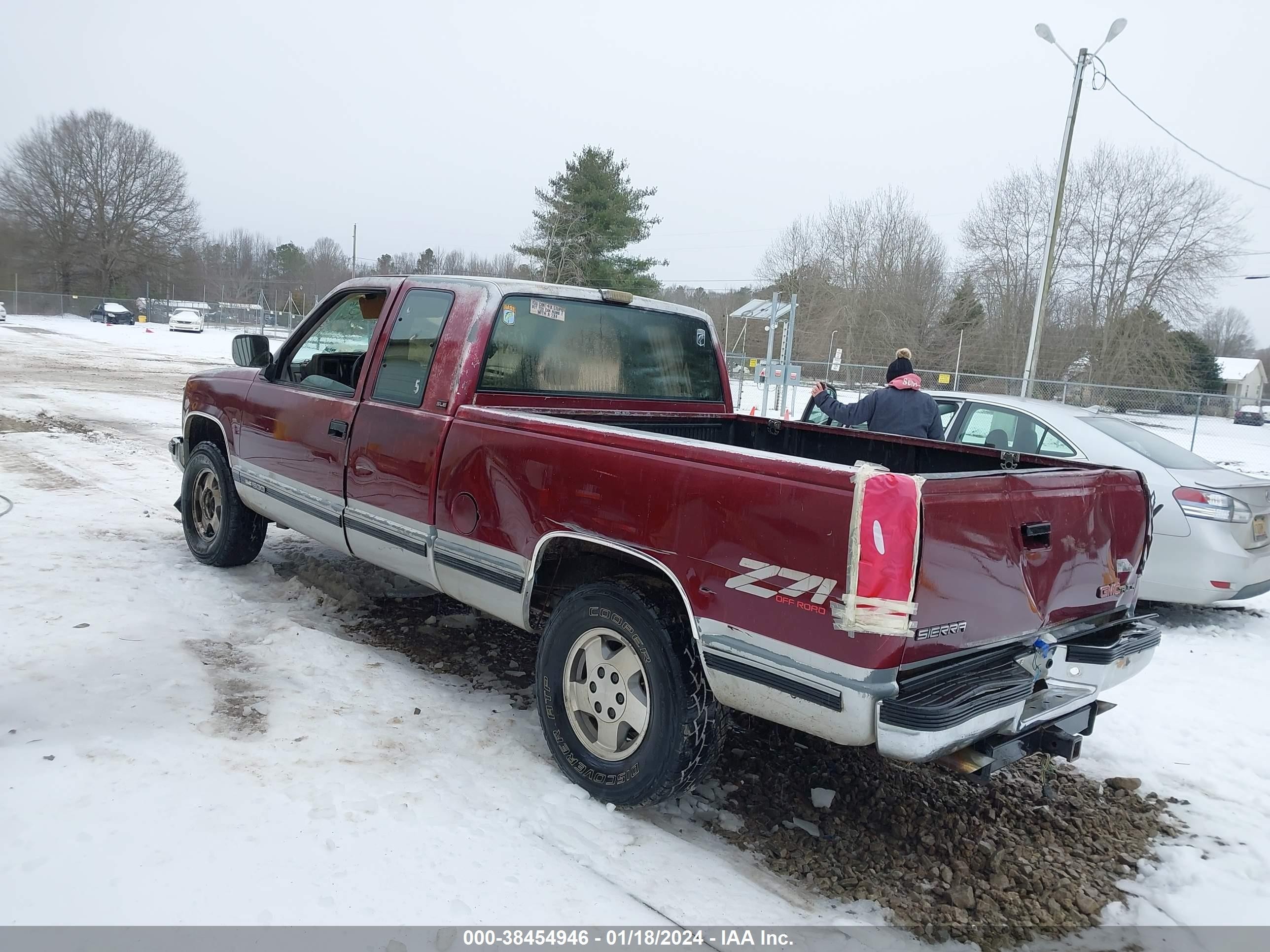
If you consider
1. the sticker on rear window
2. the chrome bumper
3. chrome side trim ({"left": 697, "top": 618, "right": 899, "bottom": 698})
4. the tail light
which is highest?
the sticker on rear window

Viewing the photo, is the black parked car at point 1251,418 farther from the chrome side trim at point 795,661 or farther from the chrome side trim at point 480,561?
the chrome side trim at point 795,661

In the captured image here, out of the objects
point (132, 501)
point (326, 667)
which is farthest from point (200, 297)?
point (326, 667)

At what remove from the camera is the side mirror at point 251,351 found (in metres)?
5.53

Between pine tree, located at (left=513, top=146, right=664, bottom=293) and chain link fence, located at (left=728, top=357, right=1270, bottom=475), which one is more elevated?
pine tree, located at (left=513, top=146, right=664, bottom=293)

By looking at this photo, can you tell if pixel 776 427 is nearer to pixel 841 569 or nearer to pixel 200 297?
pixel 841 569

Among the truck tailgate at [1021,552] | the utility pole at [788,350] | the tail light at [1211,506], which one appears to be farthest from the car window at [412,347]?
the utility pole at [788,350]

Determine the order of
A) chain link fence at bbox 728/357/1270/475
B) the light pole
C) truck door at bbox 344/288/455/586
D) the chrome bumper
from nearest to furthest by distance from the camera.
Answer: truck door at bbox 344/288/455/586 → the chrome bumper → the light pole → chain link fence at bbox 728/357/1270/475

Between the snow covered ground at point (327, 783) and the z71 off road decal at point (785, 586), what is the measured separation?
1.05 m

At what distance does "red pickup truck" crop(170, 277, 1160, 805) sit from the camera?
260 centimetres

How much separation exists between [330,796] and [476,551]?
1150mm

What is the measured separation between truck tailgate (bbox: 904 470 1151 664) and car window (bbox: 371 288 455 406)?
259 cm

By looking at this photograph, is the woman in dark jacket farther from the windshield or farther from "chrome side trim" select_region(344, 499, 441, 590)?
"chrome side trim" select_region(344, 499, 441, 590)

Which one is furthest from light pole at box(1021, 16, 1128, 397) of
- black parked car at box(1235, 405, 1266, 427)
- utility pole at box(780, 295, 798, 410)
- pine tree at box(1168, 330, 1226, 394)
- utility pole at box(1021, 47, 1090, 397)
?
pine tree at box(1168, 330, 1226, 394)

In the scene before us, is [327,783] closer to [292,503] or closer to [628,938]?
[628,938]
